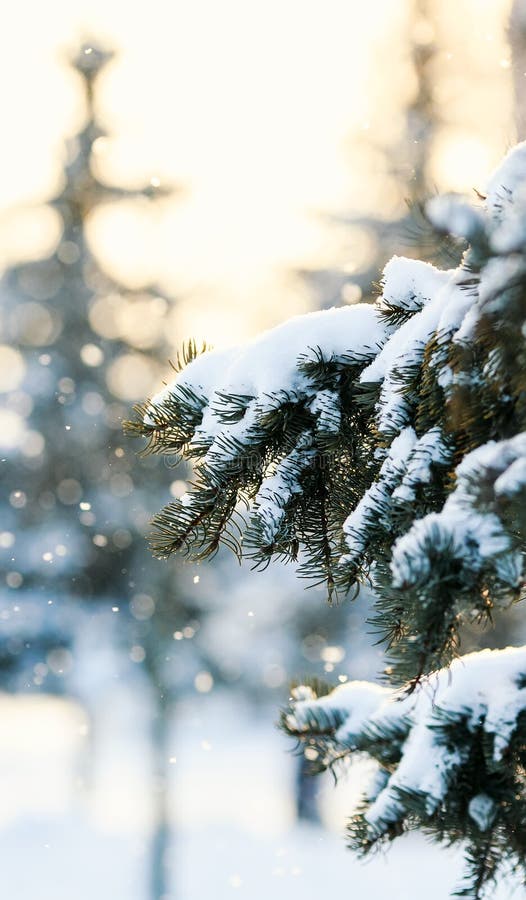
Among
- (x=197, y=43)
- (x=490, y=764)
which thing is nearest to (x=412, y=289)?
(x=490, y=764)

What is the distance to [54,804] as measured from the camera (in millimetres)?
8516

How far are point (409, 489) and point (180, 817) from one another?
7.41m

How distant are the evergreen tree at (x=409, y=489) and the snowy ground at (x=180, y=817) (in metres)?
6.69

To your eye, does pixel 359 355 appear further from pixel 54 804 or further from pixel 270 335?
pixel 54 804

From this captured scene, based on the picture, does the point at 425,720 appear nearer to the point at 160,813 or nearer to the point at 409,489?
the point at 409,489

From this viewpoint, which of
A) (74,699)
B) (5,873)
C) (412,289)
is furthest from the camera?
→ (74,699)

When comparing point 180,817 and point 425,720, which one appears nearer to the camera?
point 425,720

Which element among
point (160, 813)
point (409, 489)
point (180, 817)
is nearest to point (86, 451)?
point (160, 813)

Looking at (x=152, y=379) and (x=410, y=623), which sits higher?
(x=410, y=623)

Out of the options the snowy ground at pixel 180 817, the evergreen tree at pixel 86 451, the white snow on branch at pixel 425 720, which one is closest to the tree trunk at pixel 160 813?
the evergreen tree at pixel 86 451

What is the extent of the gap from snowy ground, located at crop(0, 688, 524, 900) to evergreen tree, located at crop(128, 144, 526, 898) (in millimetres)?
6688

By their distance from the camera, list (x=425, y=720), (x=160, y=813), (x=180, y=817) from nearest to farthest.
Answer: (x=425, y=720), (x=160, y=813), (x=180, y=817)

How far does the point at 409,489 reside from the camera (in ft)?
3.00

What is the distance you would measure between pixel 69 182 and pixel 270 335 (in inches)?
260
